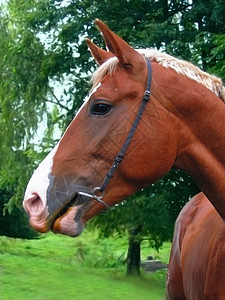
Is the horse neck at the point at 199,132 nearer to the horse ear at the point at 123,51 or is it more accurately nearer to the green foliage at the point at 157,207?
the horse ear at the point at 123,51

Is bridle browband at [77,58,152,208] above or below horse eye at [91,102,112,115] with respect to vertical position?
below

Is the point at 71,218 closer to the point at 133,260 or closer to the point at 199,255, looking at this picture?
the point at 199,255

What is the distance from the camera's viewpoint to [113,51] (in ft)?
8.66

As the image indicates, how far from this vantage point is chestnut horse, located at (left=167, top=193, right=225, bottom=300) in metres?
2.89

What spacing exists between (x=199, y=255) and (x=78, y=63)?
9.79m

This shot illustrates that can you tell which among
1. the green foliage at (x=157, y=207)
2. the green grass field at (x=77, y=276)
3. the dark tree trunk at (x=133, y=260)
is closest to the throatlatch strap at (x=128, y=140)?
the green grass field at (x=77, y=276)

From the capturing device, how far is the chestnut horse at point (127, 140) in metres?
2.54

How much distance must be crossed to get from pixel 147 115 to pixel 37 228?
0.64 m

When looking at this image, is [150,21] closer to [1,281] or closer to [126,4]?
[126,4]

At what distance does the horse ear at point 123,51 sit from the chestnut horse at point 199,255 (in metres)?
0.87

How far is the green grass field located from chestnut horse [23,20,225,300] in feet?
23.2

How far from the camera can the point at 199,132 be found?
9.12 feet

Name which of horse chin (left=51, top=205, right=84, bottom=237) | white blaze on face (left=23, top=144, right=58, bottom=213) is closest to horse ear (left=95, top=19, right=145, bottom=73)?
white blaze on face (left=23, top=144, right=58, bottom=213)

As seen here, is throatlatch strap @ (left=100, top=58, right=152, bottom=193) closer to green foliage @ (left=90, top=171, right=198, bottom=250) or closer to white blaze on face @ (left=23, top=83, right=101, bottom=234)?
white blaze on face @ (left=23, top=83, right=101, bottom=234)
